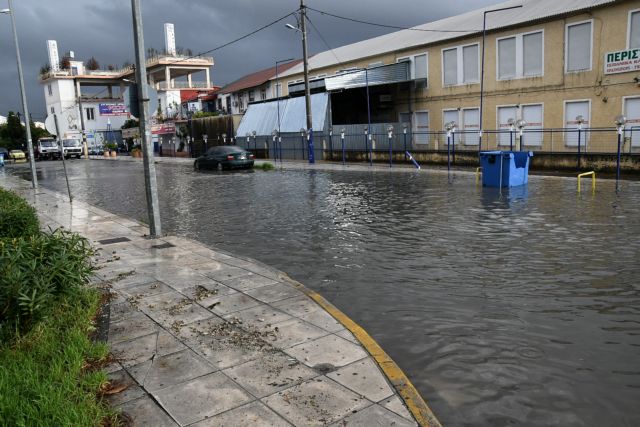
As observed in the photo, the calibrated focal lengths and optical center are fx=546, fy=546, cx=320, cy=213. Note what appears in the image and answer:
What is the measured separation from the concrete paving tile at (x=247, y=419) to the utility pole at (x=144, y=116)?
769 centimetres

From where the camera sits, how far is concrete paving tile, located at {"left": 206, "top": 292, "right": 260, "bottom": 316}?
243 inches

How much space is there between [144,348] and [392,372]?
7.61 feet

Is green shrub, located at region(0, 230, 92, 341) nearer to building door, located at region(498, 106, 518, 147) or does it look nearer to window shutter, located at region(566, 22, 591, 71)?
window shutter, located at region(566, 22, 591, 71)

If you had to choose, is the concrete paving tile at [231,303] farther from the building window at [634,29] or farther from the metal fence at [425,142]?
the building window at [634,29]

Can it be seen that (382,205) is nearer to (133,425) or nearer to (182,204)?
(182,204)

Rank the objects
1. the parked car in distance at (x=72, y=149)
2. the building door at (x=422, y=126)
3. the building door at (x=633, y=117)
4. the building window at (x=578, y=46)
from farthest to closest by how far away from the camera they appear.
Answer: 1. the parked car in distance at (x=72, y=149)
2. the building door at (x=422, y=126)
3. the building window at (x=578, y=46)
4. the building door at (x=633, y=117)

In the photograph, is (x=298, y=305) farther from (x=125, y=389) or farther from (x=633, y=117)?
(x=633, y=117)

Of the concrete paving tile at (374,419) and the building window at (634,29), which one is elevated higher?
the building window at (634,29)

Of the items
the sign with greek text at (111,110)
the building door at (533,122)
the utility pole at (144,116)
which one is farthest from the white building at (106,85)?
the utility pole at (144,116)

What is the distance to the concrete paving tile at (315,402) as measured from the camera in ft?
12.3

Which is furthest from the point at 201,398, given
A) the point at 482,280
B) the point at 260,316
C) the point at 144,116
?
the point at 144,116

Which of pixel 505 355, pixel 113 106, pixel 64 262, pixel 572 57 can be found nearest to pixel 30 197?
pixel 64 262

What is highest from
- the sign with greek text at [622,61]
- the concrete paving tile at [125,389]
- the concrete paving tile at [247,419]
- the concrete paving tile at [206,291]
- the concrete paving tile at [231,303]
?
the sign with greek text at [622,61]

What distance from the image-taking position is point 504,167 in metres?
17.7
